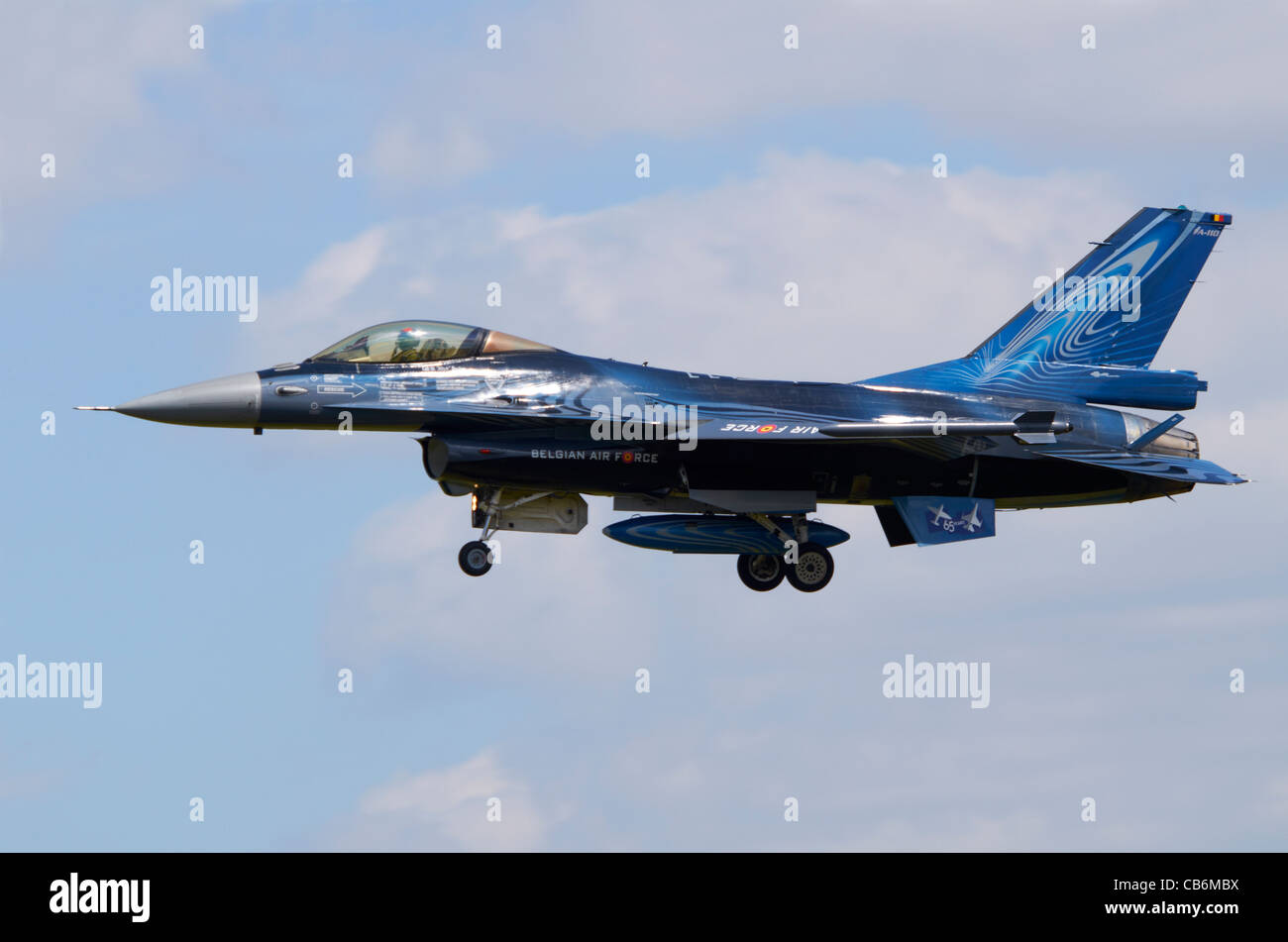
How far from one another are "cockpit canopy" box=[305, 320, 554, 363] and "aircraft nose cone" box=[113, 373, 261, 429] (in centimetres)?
132

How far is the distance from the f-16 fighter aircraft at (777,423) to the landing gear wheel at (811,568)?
0.04 metres

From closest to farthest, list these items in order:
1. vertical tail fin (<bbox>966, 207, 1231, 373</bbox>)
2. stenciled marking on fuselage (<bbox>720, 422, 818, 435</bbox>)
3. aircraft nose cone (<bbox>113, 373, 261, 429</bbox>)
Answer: aircraft nose cone (<bbox>113, 373, 261, 429</bbox>) < stenciled marking on fuselage (<bbox>720, 422, 818, 435</bbox>) < vertical tail fin (<bbox>966, 207, 1231, 373</bbox>)

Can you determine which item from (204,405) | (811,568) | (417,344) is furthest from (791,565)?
(204,405)

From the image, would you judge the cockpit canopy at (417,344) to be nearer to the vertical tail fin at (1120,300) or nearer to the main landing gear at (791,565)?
the main landing gear at (791,565)

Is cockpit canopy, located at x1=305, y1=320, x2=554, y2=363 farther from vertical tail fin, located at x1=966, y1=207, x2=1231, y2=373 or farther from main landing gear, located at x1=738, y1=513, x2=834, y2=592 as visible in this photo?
vertical tail fin, located at x1=966, y1=207, x2=1231, y2=373

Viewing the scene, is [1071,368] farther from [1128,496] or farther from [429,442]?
[429,442]

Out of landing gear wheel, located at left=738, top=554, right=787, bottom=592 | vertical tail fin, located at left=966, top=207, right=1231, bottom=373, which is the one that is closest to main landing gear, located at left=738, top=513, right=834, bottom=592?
landing gear wheel, located at left=738, top=554, right=787, bottom=592

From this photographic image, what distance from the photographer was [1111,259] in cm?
3862

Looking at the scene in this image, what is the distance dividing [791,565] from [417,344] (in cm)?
752

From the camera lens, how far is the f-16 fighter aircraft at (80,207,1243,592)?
110ft

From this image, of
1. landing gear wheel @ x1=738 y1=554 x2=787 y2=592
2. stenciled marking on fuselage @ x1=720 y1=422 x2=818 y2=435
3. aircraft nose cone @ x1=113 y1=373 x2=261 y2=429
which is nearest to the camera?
aircraft nose cone @ x1=113 y1=373 x2=261 y2=429

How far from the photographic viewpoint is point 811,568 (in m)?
36.0

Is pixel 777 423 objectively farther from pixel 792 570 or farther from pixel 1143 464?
pixel 1143 464

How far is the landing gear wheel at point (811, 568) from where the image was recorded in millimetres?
35906
